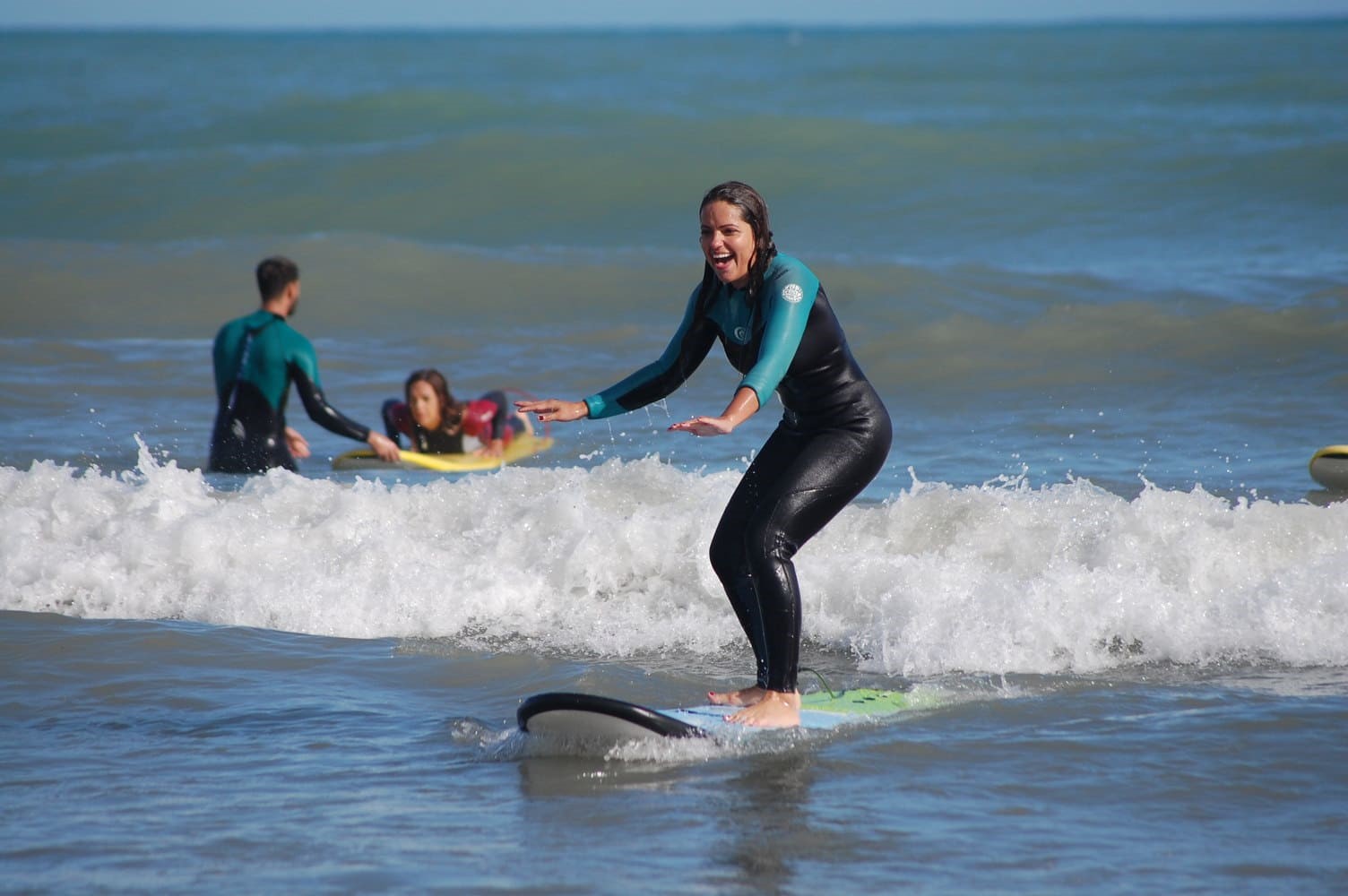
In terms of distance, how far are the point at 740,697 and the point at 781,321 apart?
1285 millimetres

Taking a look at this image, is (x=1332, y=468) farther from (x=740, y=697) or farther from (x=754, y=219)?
(x=754, y=219)

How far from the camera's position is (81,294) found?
1833 centimetres

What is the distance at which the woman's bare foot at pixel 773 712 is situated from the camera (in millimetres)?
4785

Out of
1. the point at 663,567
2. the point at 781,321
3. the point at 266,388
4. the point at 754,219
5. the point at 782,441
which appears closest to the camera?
the point at 781,321

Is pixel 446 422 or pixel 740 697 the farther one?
pixel 446 422

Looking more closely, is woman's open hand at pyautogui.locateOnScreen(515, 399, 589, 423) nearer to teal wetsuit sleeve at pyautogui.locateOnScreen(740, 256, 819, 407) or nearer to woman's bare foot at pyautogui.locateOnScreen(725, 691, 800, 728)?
teal wetsuit sleeve at pyautogui.locateOnScreen(740, 256, 819, 407)

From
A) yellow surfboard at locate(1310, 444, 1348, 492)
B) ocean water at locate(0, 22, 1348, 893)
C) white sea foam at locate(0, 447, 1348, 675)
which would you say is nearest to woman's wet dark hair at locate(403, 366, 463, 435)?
ocean water at locate(0, 22, 1348, 893)

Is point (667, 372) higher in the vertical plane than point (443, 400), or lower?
lower

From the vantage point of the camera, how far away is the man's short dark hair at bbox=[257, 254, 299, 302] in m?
8.88

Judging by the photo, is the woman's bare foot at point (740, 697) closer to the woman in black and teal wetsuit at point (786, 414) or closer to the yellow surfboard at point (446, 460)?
the woman in black and teal wetsuit at point (786, 414)

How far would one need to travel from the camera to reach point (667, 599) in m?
7.01

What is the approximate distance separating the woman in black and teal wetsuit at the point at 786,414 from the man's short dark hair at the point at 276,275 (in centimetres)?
453

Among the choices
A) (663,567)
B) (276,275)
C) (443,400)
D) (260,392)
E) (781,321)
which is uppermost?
(276,275)

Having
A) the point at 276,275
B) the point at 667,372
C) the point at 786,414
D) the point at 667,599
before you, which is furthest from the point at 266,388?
the point at 786,414
